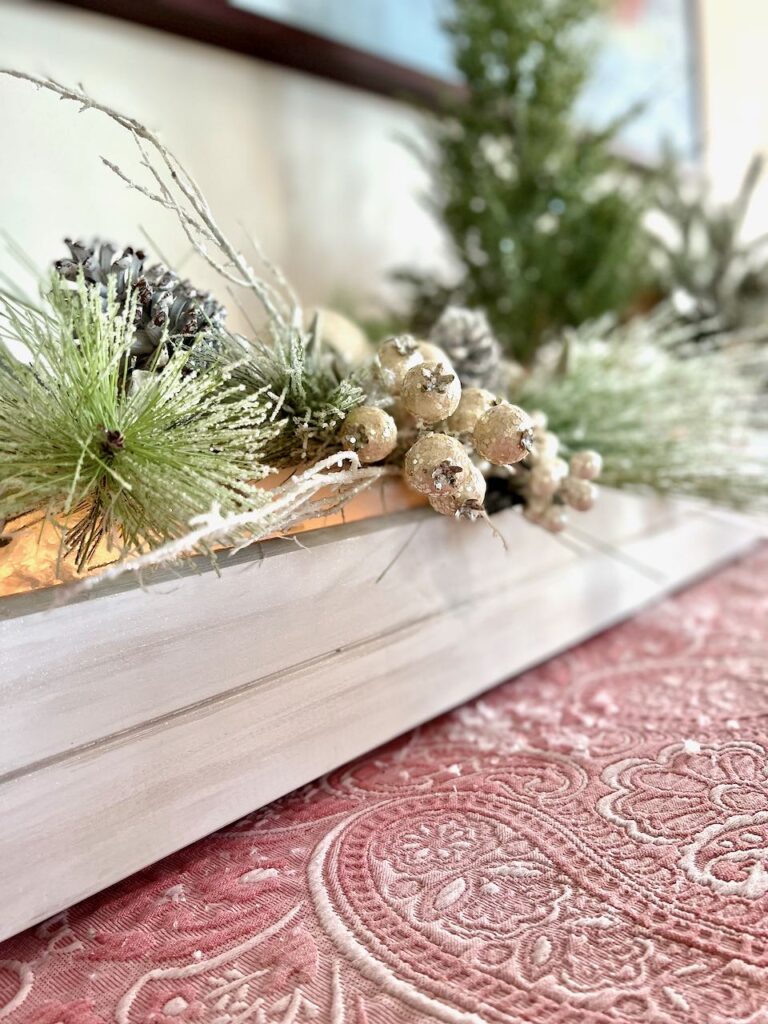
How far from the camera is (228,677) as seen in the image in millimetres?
454

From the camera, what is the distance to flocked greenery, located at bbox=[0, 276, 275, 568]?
41cm

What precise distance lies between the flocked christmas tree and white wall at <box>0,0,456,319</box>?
9 cm

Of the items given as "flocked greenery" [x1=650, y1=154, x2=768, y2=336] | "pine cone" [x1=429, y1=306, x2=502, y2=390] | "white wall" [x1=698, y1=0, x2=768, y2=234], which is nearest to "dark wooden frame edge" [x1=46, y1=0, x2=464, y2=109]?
"flocked greenery" [x1=650, y1=154, x2=768, y2=336]

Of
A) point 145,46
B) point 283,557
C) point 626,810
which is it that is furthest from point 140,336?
point 145,46

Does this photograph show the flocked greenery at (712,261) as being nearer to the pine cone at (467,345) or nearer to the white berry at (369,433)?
the pine cone at (467,345)

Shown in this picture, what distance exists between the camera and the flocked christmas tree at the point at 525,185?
3.11 ft

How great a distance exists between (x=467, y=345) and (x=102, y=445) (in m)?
0.29

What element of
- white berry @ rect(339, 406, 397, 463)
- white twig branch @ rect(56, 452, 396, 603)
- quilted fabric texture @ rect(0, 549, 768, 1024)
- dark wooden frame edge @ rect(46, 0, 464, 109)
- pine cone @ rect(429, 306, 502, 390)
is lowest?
quilted fabric texture @ rect(0, 549, 768, 1024)

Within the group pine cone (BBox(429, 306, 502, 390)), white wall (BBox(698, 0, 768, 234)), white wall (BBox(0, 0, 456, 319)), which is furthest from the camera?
white wall (BBox(698, 0, 768, 234))

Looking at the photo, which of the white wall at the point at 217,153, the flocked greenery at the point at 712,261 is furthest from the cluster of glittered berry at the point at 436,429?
the flocked greenery at the point at 712,261

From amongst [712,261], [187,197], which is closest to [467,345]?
[187,197]

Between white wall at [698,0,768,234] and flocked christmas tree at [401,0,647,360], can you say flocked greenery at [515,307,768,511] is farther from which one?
white wall at [698,0,768,234]

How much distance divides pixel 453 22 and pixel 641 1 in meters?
0.59

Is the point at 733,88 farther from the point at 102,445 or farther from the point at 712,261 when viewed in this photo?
the point at 102,445
